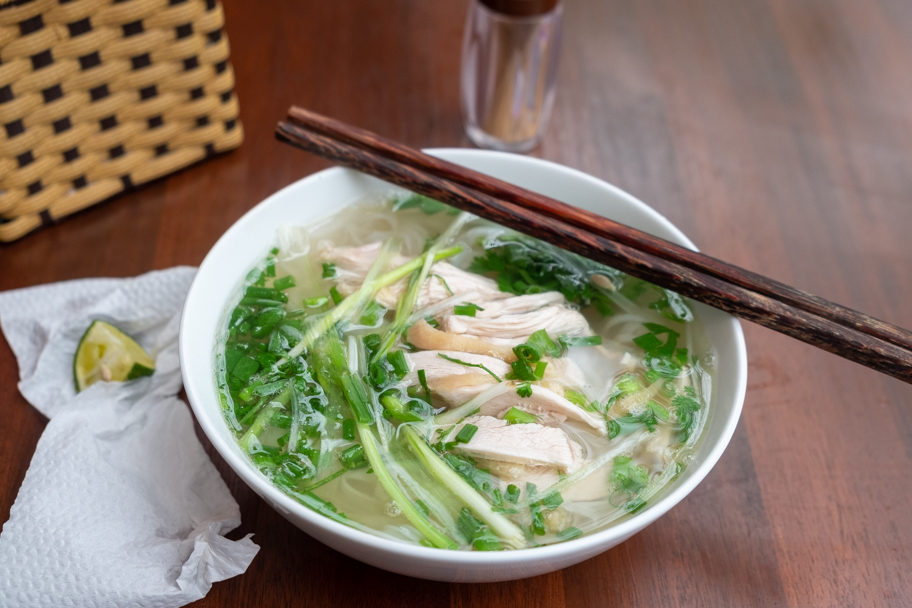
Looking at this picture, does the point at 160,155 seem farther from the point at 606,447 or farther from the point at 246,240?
the point at 606,447

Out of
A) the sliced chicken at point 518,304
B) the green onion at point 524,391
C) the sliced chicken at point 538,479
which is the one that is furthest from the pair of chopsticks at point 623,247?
the sliced chicken at point 538,479

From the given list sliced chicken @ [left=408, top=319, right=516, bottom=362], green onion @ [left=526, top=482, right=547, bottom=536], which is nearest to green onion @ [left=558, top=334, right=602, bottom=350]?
sliced chicken @ [left=408, top=319, right=516, bottom=362]

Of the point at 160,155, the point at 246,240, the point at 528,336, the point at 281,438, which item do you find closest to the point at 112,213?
the point at 160,155

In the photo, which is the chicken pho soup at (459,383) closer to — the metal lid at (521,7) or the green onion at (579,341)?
the green onion at (579,341)

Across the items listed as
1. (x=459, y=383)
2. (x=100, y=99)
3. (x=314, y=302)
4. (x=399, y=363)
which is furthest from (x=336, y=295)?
(x=100, y=99)

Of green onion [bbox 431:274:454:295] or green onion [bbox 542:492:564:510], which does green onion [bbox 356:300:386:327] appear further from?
green onion [bbox 542:492:564:510]

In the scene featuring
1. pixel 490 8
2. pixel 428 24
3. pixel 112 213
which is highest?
pixel 490 8
